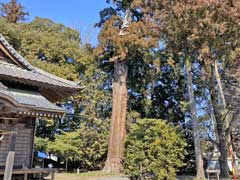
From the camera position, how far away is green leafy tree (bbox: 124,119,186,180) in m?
10.9

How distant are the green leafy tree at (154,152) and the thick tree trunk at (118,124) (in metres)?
3.87

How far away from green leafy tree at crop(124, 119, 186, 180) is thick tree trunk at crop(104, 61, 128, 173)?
3.87m

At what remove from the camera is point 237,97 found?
15.6m

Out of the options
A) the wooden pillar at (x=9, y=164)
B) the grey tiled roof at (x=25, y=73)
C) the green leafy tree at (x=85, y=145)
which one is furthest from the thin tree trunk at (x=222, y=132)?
the wooden pillar at (x=9, y=164)

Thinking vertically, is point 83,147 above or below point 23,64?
below

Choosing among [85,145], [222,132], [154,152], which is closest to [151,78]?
[222,132]

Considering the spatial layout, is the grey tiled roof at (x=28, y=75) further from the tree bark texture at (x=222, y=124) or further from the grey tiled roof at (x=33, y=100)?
the tree bark texture at (x=222, y=124)

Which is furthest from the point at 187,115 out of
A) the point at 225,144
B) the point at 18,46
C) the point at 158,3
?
the point at 18,46

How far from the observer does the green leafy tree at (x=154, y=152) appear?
1089 cm

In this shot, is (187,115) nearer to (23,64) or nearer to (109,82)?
(109,82)

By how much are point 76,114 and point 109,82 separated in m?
3.41

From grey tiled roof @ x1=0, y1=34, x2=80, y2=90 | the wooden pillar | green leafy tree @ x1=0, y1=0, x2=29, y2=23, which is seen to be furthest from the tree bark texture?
green leafy tree @ x1=0, y1=0, x2=29, y2=23

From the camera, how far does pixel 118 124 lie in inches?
627

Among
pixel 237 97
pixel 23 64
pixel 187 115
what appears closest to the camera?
pixel 23 64
